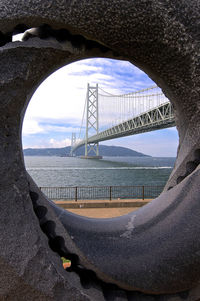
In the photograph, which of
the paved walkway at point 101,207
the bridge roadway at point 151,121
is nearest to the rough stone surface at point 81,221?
the paved walkway at point 101,207

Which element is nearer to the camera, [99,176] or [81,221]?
[81,221]

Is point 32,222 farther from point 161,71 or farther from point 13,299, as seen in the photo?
point 161,71

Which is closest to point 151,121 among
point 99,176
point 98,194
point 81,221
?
point 99,176

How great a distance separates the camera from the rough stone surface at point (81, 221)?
1.31 m

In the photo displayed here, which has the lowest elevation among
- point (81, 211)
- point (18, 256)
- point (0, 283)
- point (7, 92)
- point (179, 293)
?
point (81, 211)

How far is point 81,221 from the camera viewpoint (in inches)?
66.2

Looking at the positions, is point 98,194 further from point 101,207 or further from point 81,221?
point 81,221

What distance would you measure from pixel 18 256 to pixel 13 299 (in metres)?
0.23

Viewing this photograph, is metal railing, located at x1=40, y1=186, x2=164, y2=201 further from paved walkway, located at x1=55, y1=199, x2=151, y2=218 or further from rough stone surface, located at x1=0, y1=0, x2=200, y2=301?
rough stone surface, located at x1=0, y1=0, x2=200, y2=301

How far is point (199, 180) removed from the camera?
1.55 m

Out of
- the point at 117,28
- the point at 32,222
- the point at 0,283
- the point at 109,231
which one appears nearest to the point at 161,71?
the point at 117,28

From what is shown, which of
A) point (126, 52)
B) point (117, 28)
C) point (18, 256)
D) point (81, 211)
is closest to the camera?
point (18, 256)

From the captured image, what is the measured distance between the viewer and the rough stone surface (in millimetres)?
1306

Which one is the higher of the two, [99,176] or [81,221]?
[81,221]
